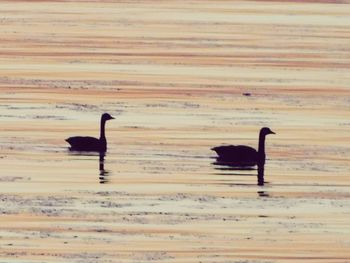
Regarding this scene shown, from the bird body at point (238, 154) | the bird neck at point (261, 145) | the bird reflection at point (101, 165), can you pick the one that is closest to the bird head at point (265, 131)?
the bird neck at point (261, 145)

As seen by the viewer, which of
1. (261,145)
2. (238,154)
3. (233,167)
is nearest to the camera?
(233,167)

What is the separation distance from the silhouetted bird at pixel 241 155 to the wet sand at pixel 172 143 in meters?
0.22

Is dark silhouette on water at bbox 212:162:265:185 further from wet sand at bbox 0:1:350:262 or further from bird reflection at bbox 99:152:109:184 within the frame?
bird reflection at bbox 99:152:109:184

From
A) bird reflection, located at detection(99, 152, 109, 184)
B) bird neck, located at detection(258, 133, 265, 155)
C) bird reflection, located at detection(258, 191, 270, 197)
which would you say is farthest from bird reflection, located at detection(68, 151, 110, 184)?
bird neck, located at detection(258, 133, 265, 155)

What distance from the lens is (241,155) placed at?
29.3 m

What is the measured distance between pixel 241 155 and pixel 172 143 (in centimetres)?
161

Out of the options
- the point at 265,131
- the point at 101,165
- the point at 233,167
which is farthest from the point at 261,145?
the point at 101,165

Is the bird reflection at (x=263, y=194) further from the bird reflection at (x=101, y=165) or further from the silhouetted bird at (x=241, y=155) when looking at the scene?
the silhouetted bird at (x=241, y=155)

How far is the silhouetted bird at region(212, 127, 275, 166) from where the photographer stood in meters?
28.7

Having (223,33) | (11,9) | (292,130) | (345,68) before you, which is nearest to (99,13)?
(11,9)

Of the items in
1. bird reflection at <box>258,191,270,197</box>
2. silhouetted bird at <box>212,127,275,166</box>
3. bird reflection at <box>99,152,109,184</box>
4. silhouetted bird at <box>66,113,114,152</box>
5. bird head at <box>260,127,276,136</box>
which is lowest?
bird reflection at <box>258,191,270,197</box>

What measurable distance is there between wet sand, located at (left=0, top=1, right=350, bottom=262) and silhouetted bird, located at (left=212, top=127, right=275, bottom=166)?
217mm

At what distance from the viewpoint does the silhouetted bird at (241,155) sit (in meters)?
28.7

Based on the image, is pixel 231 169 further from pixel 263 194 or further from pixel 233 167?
pixel 263 194
